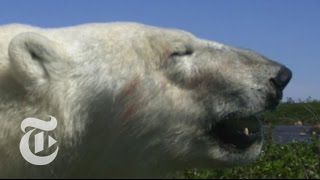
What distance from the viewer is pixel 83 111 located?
4172 millimetres

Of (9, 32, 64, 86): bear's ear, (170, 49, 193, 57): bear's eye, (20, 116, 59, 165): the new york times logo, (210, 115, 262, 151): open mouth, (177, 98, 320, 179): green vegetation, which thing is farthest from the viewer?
(177, 98, 320, 179): green vegetation

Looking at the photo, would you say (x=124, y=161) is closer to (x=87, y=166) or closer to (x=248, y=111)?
(x=87, y=166)

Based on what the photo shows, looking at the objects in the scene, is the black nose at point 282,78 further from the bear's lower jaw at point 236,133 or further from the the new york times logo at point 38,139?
the the new york times logo at point 38,139

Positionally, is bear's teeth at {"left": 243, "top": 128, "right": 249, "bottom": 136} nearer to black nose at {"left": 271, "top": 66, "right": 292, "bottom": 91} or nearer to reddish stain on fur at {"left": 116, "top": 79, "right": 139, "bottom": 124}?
black nose at {"left": 271, "top": 66, "right": 292, "bottom": 91}

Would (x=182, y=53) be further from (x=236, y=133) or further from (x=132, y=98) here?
(x=236, y=133)

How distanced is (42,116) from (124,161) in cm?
53

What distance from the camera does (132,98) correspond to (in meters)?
4.29

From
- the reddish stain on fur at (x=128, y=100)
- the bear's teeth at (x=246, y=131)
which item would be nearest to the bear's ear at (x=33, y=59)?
the reddish stain on fur at (x=128, y=100)

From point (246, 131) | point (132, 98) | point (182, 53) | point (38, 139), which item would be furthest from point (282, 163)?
point (38, 139)

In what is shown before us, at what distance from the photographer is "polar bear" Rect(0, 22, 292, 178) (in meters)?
4.15

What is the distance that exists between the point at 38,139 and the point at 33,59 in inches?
18.3

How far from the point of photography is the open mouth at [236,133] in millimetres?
4363

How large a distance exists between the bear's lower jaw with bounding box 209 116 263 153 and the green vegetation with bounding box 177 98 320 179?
A: 1.63ft

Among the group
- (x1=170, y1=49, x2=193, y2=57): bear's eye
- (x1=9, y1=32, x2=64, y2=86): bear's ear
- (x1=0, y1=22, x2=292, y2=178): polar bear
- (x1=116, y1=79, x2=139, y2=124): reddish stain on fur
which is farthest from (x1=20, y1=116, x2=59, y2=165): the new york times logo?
(x1=170, y1=49, x2=193, y2=57): bear's eye
